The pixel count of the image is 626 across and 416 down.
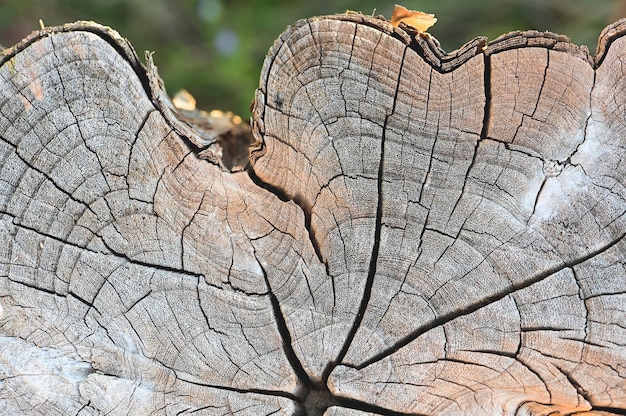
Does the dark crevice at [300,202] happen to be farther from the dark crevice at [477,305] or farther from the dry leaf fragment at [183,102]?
the dry leaf fragment at [183,102]

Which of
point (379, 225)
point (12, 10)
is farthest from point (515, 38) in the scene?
point (12, 10)

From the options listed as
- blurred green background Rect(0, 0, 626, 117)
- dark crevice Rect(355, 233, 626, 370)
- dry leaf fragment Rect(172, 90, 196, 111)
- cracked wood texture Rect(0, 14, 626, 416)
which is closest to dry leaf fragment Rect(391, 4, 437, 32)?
cracked wood texture Rect(0, 14, 626, 416)

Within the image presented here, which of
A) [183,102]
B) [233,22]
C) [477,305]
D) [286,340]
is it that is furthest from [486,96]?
[233,22]

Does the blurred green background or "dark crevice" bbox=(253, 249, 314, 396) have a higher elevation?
the blurred green background

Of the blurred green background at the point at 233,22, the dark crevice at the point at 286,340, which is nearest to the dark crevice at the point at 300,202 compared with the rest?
the dark crevice at the point at 286,340

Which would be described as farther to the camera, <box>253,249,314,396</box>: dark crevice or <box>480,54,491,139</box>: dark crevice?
<box>253,249,314,396</box>: dark crevice

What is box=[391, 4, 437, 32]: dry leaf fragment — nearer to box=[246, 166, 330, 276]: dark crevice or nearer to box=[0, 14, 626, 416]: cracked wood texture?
box=[0, 14, 626, 416]: cracked wood texture

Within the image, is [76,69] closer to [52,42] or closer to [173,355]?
[52,42]

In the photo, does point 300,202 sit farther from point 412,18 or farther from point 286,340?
point 412,18
